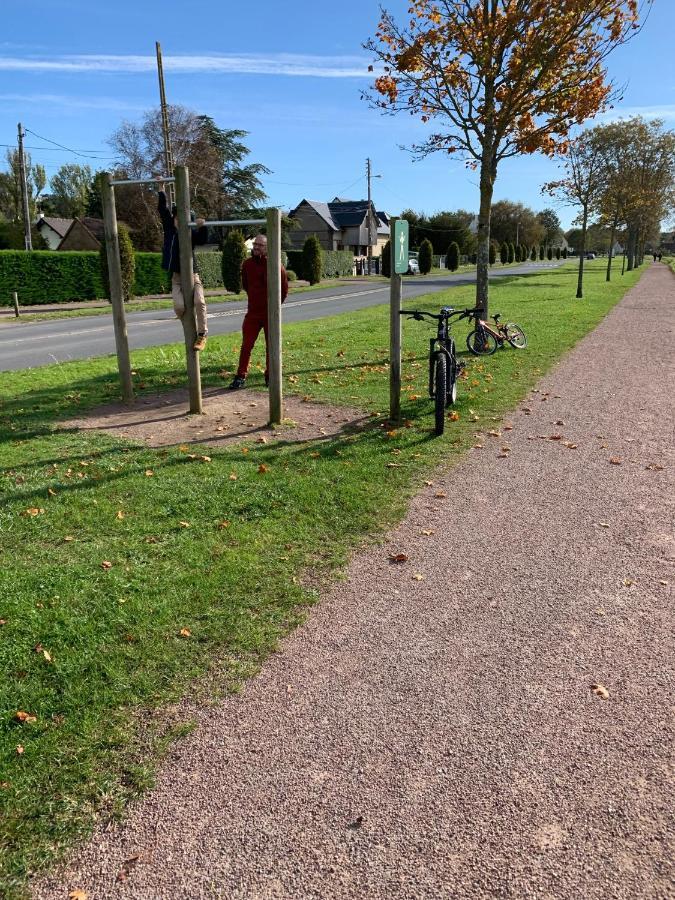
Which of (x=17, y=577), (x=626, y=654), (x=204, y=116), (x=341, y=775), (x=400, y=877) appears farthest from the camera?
(x=204, y=116)

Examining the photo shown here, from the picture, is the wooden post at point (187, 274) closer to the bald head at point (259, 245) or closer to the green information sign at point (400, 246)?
the bald head at point (259, 245)

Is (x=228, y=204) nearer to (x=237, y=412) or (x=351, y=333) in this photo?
(x=351, y=333)

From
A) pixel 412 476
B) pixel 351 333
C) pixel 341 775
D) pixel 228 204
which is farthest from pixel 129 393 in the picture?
pixel 228 204

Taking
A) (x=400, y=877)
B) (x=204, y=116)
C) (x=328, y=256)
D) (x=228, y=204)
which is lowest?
(x=400, y=877)

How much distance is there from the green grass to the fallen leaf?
4.91 feet

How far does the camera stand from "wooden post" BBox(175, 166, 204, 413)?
699 centimetres

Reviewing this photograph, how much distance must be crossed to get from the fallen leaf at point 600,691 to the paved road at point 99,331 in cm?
1247

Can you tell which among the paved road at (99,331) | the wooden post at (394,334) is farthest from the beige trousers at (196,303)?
the paved road at (99,331)

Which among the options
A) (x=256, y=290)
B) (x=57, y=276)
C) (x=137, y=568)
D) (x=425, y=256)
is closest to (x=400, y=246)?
(x=256, y=290)

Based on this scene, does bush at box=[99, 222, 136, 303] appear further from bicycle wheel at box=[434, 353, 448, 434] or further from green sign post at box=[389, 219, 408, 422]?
bicycle wheel at box=[434, 353, 448, 434]

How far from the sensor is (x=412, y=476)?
235 inches

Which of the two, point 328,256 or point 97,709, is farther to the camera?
point 328,256

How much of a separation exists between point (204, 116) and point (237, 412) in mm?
62293

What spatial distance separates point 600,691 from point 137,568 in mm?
2669
